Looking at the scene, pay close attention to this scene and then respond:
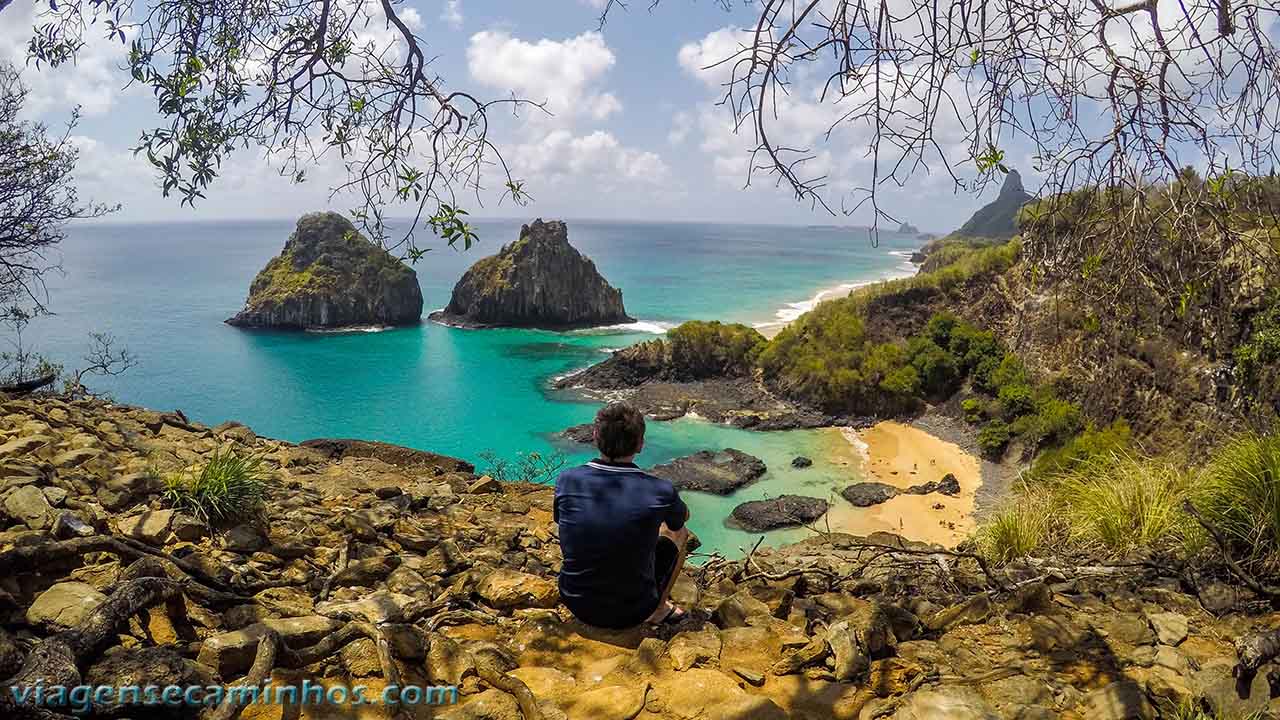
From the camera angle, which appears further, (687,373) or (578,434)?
(687,373)

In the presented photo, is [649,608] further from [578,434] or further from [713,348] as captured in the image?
[713,348]

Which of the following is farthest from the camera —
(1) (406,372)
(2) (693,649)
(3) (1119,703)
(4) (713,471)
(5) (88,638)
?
(1) (406,372)

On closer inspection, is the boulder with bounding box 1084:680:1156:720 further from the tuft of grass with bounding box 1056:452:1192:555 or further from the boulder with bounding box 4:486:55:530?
the boulder with bounding box 4:486:55:530

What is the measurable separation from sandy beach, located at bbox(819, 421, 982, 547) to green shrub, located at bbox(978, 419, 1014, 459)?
0.73m

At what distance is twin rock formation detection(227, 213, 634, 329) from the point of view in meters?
70.5

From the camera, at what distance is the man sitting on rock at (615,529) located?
358cm

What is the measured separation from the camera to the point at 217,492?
4.89 m

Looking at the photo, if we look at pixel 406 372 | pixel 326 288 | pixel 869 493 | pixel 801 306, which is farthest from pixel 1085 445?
pixel 326 288

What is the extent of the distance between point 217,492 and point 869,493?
80.1 feet

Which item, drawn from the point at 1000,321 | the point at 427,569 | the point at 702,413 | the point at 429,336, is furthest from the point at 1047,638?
the point at 429,336

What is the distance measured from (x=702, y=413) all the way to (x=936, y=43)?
36.3 metres

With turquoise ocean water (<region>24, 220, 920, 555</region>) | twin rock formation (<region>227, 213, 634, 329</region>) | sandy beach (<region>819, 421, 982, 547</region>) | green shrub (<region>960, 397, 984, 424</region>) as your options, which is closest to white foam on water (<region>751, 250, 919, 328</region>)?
turquoise ocean water (<region>24, 220, 920, 555</region>)

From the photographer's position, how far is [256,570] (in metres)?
4.20

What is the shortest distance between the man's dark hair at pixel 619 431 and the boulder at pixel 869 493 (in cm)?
2360
